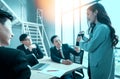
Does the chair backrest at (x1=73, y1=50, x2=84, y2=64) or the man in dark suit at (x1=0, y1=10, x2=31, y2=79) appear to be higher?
the man in dark suit at (x1=0, y1=10, x2=31, y2=79)

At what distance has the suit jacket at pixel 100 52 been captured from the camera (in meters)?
1.85

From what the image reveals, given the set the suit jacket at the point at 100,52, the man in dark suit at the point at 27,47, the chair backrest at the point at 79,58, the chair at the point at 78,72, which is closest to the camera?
the suit jacket at the point at 100,52

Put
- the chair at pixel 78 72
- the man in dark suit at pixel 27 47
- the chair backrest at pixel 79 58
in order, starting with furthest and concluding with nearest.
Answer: the man in dark suit at pixel 27 47, the chair backrest at pixel 79 58, the chair at pixel 78 72

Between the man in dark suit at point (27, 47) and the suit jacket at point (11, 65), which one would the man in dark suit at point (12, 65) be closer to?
the suit jacket at point (11, 65)

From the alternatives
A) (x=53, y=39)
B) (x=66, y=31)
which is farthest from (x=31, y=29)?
(x=53, y=39)

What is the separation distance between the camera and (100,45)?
1.88m

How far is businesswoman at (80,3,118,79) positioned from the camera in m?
1.86

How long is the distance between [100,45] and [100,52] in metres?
0.07

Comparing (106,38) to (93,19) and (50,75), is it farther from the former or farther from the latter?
(50,75)

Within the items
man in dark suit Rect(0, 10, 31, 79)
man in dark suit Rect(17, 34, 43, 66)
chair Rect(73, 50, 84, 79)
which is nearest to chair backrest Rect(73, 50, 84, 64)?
chair Rect(73, 50, 84, 79)

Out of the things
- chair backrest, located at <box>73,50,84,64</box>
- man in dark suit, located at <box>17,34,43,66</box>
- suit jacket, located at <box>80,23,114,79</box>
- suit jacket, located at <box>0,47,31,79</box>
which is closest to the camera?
suit jacket, located at <box>0,47,31,79</box>

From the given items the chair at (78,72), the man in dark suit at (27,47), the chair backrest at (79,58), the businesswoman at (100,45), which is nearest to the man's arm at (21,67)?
the businesswoman at (100,45)

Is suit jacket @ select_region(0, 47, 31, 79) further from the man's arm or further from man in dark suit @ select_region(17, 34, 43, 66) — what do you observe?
man in dark suit @ select_region(17, 34, 43, 66)

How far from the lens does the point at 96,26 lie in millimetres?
1908
